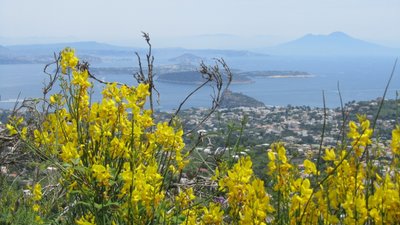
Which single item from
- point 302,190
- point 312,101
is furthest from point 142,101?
point 312,101

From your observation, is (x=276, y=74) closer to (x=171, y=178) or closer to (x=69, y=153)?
(x=171, y=178)

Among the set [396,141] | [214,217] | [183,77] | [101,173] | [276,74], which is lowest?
[276,74]

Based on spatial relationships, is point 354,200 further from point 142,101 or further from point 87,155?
point 87,155

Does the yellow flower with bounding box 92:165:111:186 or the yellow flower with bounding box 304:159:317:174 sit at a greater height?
the yellow flower with bounding box 304:159:317:174

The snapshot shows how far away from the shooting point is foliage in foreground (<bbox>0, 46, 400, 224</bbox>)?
118 cm

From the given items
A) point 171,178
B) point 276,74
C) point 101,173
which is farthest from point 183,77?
point 101,173

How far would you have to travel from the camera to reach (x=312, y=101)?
41312mm

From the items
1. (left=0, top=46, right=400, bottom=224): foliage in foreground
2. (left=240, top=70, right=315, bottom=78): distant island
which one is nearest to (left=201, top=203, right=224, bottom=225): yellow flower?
(left=0, top=46, right=400, bottom=224): foliage in foreground

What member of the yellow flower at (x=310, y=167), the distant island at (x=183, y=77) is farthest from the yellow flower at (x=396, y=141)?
the distant island at (x=183, y=77)

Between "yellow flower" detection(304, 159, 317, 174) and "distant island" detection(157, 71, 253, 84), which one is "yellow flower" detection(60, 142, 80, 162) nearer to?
"yellow flower" detection(304, 159, 317, 174)

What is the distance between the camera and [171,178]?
1473 millimetres

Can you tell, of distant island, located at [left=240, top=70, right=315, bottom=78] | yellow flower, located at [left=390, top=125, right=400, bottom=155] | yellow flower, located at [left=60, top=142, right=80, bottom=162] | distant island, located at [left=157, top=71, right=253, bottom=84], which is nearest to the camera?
yellow flower, located at [left=390, top=125, right=400, bottom=155]

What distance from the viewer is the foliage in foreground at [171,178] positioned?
1185 millimetres

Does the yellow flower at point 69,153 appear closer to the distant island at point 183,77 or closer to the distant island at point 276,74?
the distant island at point 183,77
